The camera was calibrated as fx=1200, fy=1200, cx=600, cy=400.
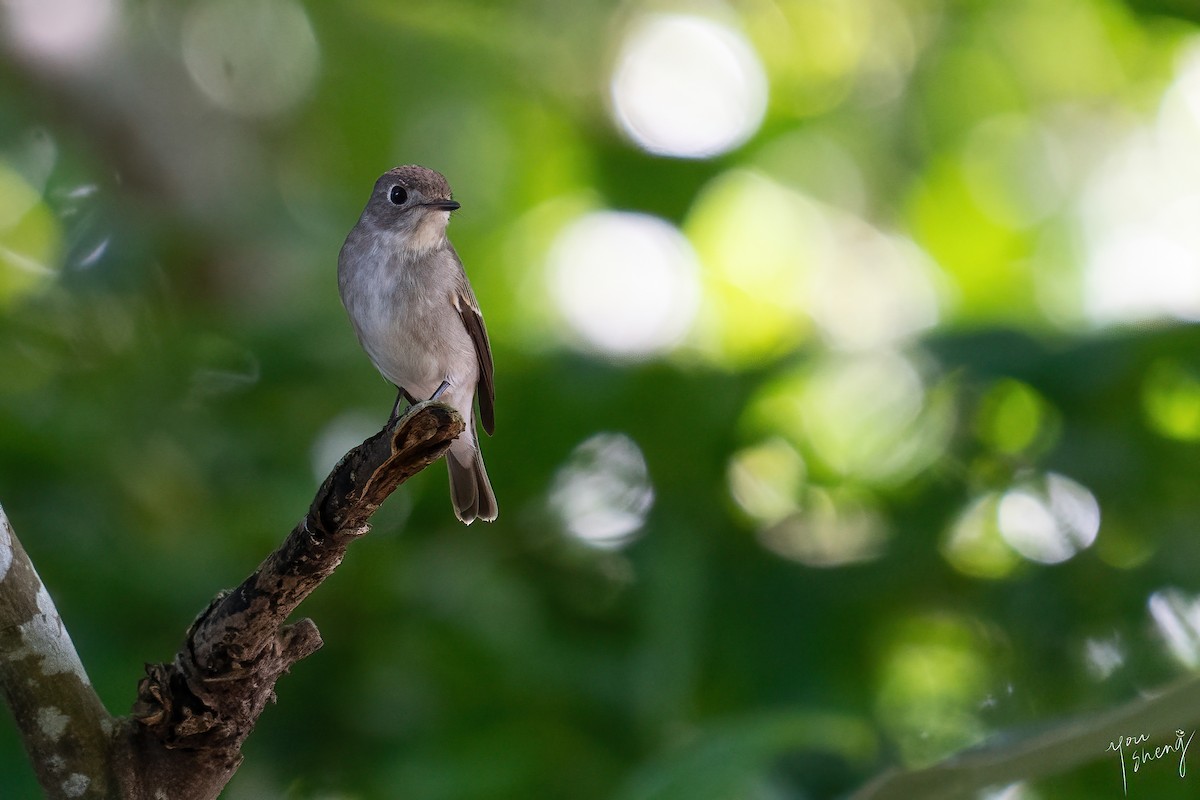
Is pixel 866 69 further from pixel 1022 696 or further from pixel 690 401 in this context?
pixel 1022 696

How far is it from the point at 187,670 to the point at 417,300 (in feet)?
5.96

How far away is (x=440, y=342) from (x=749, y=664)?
2298 millimetres

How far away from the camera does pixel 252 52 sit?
809 cm

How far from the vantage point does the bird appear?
13.3 feet

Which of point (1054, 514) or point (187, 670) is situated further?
point (1054, 514)

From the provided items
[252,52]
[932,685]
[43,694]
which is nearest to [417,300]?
[43,694]

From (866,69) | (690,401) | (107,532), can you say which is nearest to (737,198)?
(866,69)

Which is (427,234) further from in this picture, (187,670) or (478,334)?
(187,670)

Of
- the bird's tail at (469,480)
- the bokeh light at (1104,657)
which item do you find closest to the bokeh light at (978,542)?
the bokeh light at (1104,657)

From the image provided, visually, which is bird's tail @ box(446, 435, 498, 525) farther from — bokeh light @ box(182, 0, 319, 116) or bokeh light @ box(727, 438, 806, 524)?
bokeh light @ box(182, 0, 319, 116)

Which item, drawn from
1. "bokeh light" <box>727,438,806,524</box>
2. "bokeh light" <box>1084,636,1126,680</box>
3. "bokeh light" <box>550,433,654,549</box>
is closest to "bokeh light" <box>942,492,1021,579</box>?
"bokeh light" <box>1084,636,1126,680</box>

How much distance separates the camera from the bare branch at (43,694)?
2.43 m

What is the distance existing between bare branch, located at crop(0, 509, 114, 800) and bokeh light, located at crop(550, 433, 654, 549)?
3.39 metres

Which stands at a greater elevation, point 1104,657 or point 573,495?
point 573,495
